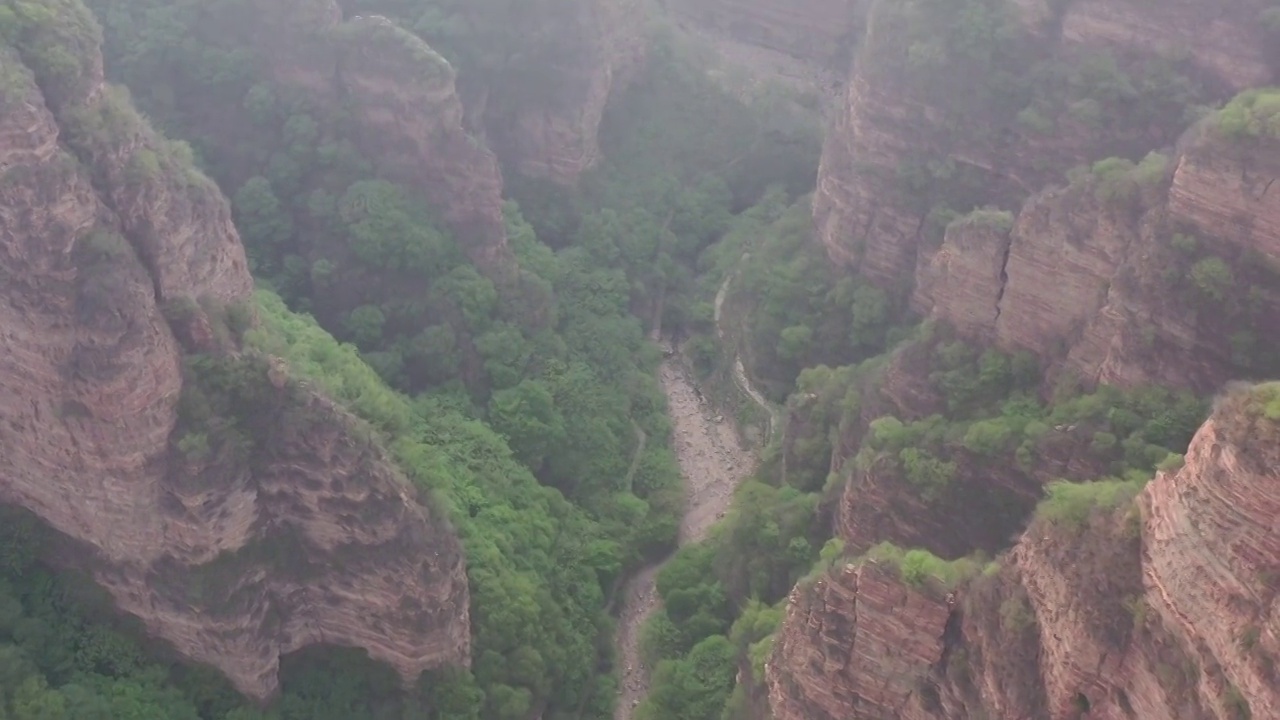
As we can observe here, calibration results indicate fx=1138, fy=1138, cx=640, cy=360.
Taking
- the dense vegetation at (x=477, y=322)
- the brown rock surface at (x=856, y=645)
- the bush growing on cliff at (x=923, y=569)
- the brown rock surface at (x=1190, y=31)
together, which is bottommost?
the dense vegetation at (x=477, y=322)

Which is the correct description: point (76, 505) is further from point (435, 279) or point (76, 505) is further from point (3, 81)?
point (435, 279)

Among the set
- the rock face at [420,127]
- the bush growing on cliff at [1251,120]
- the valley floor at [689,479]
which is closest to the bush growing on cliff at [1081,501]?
the bush growing on cliff at [1251,120]

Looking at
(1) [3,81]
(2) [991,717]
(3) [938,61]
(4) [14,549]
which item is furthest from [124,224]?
(3) [938,61]

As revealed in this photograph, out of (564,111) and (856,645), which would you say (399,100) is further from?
(856,645)

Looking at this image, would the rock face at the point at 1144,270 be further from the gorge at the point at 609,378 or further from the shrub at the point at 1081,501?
the shrub at the point at 1081,501

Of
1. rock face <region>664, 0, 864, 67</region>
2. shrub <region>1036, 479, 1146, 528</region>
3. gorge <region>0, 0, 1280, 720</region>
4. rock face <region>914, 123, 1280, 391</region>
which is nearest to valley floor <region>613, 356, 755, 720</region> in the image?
gorge <region>0, 0, 1280, 720</region>
